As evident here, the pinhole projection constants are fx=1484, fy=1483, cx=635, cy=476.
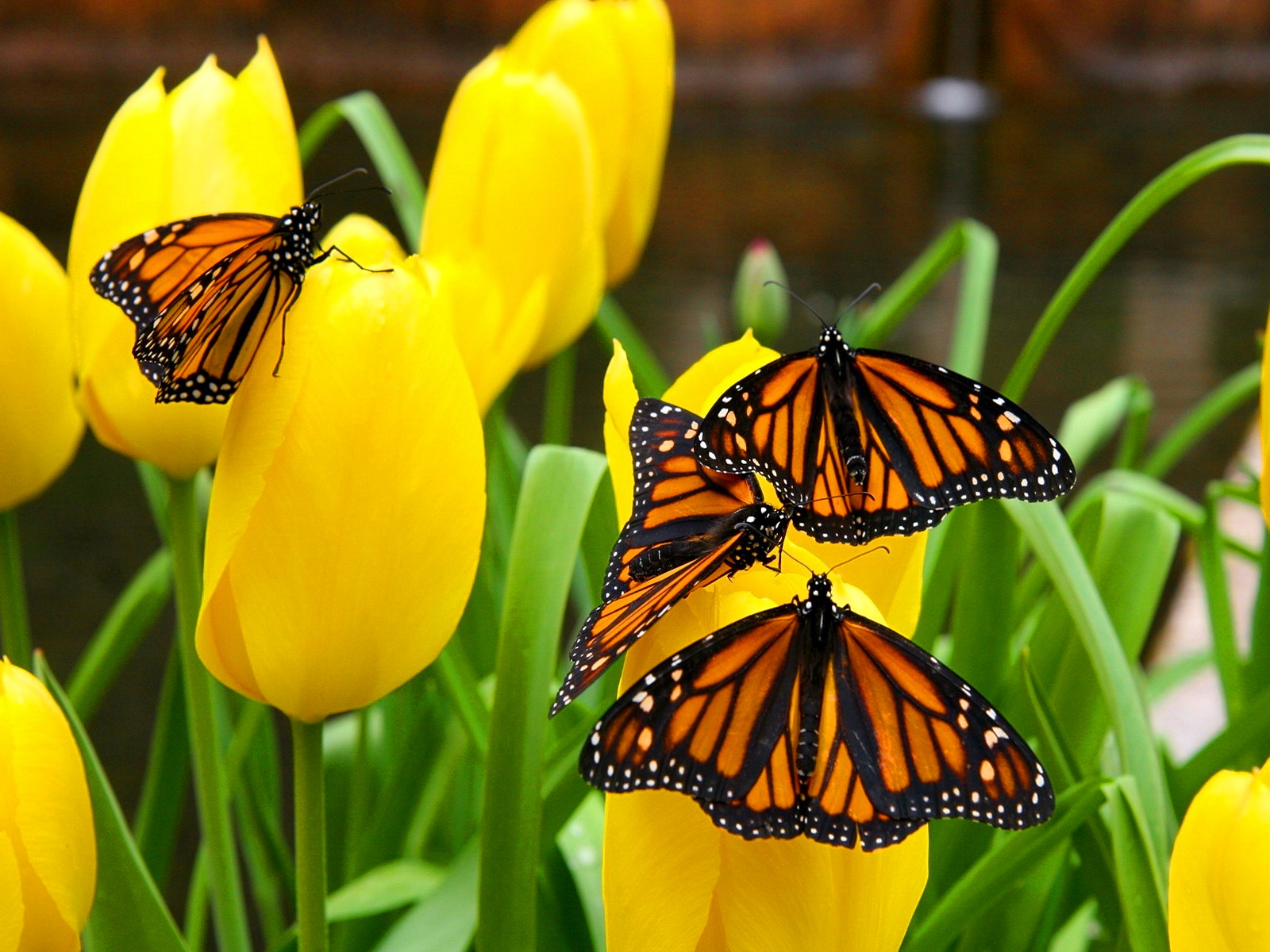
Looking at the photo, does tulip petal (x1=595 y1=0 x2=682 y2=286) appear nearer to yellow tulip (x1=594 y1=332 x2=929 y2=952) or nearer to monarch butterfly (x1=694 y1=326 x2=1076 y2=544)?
monarch butterfly (x1=694 y1=326 x2=1076 y2=544)

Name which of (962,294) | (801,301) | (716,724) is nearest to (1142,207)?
(801,301)

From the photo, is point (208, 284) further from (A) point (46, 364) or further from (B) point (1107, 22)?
(B) point (1107, 22)

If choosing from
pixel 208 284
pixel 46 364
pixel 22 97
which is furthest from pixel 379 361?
pixel 22 97

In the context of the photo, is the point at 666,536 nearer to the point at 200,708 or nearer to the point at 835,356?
the point at 835,356

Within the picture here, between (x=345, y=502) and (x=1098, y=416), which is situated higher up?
(x=1098, y=416)

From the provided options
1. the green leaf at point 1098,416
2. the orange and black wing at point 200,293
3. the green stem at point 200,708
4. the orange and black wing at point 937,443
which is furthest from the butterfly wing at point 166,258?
the green leaf at point 1098,416
